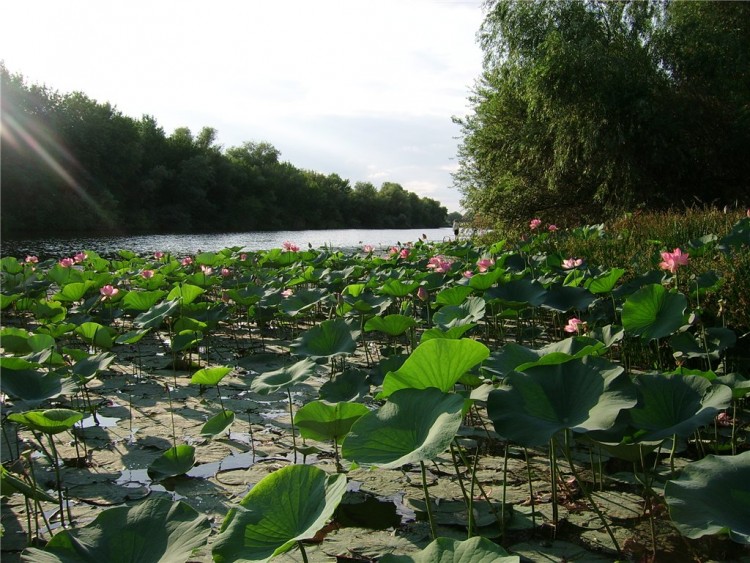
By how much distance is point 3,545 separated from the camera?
5.14 ft

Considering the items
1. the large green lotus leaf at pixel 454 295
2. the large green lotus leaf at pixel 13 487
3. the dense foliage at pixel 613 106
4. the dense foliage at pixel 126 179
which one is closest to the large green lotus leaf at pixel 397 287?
the large green lotus leaf at pixel 454 295

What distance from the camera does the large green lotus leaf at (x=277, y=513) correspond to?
1119mm

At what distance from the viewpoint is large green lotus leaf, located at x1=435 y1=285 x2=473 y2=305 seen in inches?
119

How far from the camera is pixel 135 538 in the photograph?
1.15 meters

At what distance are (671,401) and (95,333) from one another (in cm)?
281

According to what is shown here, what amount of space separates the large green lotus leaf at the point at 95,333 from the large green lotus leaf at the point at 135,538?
6.85ft

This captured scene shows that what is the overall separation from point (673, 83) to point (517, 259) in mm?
10300

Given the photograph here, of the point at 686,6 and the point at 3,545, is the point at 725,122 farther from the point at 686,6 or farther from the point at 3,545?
the point at 3,545

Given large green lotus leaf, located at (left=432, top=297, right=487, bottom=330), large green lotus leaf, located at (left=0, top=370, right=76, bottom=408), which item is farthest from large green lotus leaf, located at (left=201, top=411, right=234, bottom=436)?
large green lotus leaf, located at (left=432, top=297, right=487, bottom=330)

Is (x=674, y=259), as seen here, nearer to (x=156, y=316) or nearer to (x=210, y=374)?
(x=210, y=374)

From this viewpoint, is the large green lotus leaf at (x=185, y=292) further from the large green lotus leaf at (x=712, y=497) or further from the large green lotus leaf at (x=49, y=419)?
the large green lotus leaf at (x=712, y=497)

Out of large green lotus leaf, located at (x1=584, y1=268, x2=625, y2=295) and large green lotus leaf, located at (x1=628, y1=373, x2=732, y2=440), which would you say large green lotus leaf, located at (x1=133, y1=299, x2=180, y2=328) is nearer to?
large green lotus leaf, located at (x1=584, y1=268, x2=625, y2=295)

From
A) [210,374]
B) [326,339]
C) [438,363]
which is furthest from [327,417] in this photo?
[326,339]

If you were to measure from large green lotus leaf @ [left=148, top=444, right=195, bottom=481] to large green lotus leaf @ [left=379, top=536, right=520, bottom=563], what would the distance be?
1202 millimetres
